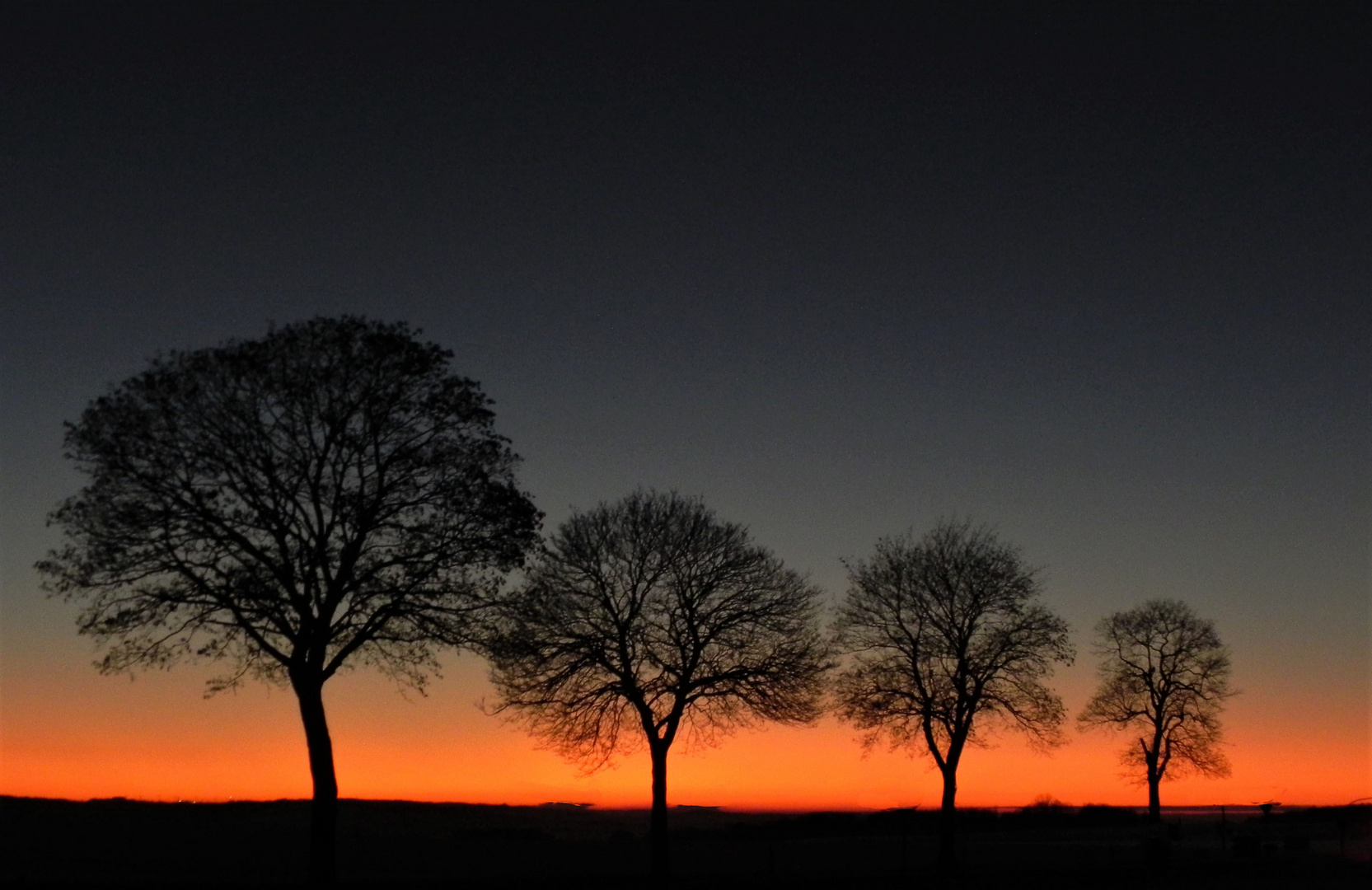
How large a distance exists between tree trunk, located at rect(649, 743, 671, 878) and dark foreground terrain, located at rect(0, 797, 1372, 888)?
0.66 meters

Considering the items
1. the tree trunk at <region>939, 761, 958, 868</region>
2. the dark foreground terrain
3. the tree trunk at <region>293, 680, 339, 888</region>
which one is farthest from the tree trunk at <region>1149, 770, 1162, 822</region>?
the tree trunk at <region>293, 680, 339, 888</region>

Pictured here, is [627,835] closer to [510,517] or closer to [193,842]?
[193,842]

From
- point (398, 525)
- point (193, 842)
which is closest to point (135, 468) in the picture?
point (398, 525)

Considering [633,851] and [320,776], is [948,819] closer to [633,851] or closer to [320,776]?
[633,851]

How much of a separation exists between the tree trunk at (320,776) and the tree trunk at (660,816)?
10940 millimetres

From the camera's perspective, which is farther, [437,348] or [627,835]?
[627,835]

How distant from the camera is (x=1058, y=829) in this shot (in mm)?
78000

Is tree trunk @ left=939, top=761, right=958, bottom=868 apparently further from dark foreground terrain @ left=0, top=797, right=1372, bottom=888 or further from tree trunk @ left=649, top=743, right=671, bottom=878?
tree trunk @ left=649, top=743, right=671, bottom=878

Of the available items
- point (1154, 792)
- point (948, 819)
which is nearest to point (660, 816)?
point (948, 819)

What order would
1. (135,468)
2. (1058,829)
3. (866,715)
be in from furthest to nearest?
1. (1058,829)
2. (866,715)
3. (135,468)

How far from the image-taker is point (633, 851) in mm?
53812

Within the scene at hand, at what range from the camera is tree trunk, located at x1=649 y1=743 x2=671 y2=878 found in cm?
3806

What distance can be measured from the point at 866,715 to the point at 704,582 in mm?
Result: 9269

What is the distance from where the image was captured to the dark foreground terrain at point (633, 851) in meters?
37.8
